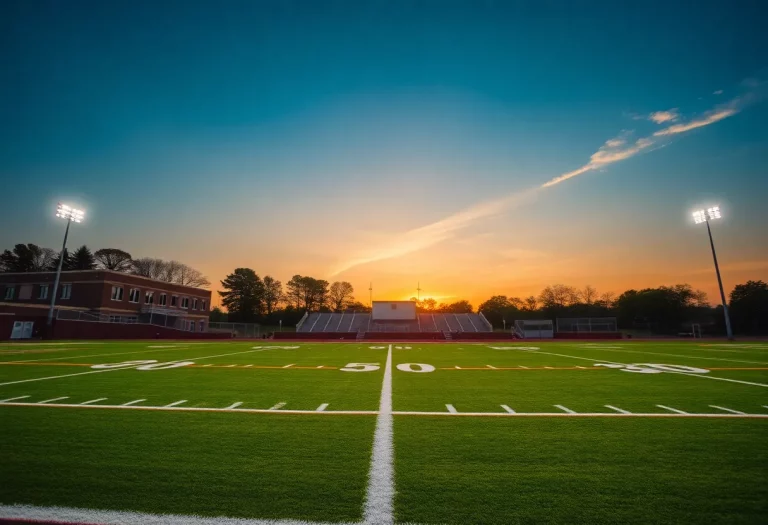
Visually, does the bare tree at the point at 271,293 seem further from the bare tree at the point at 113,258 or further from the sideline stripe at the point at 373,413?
the sideline stripe at the point at 373,413

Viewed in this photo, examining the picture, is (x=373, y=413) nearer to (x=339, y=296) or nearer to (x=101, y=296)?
(x=101, y=296)

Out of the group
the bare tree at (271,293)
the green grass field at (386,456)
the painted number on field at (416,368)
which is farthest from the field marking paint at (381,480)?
the bare tree at (271,293)

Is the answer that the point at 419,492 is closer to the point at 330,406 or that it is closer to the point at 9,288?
the point at 330,406

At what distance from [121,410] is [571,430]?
5712mm

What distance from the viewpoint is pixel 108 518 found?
7.98ft

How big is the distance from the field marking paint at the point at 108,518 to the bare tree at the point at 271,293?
101 metres

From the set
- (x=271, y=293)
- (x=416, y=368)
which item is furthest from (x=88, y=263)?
(x=416, y=368)

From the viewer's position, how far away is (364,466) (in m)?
3.24

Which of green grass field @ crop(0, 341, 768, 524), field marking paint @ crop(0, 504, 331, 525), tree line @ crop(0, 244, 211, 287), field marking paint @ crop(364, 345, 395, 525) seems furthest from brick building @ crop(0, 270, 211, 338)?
field marking paint @ crop(0, 504, 331, 525)

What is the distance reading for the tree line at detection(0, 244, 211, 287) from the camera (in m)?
70.6

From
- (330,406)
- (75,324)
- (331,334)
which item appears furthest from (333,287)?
(330,406)

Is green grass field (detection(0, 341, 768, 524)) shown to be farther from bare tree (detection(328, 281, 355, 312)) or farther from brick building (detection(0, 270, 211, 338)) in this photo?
bare tree (detection(328, 281, 355, 312))

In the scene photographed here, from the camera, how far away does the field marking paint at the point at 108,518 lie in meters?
2.38

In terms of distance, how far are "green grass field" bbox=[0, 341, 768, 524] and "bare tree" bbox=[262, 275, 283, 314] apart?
97001 millimetres
